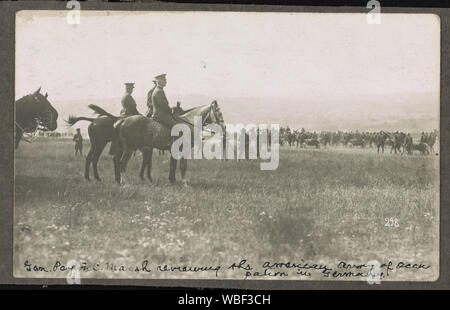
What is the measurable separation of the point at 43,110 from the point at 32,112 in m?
0.15

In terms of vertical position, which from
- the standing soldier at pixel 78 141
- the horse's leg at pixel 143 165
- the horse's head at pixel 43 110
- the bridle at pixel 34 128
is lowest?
the horse's leg at pixel 143 165

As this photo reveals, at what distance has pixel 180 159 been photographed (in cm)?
554

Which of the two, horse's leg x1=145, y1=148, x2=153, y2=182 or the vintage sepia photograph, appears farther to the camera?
horse's leg x1=145, y1=148, x2=153, y2=182

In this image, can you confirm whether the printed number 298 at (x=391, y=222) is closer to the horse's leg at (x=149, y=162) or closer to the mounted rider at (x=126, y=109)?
the horse's leg at (x=149, y=162)

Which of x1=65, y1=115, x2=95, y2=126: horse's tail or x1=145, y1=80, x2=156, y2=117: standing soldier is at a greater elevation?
x1=145, y1=80, x2=156, y2=117: standing soldier

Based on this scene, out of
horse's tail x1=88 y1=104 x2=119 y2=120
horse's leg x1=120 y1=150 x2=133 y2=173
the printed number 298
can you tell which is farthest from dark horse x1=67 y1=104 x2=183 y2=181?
the printed number 298

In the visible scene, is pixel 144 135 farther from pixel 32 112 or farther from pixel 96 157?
pixel 32 112

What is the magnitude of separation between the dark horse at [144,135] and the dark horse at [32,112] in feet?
2.23

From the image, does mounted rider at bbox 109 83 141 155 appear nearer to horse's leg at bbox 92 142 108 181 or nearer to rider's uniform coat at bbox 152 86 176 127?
horse's leg at bbox 92 142 108 181

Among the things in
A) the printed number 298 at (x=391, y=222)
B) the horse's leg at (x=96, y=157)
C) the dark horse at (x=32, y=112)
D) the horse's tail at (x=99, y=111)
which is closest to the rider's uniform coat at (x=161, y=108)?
the horse's tail at (x=99, y=111)

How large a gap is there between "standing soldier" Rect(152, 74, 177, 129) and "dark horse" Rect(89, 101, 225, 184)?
3.7 inches

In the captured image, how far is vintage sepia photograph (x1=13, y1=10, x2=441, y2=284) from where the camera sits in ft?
17.8

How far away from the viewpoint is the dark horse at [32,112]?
18.1ft

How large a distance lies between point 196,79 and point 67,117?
5.83 ft
